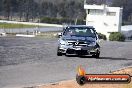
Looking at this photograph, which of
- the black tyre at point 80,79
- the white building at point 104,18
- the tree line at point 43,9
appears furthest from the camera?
the tree line at point 43,9

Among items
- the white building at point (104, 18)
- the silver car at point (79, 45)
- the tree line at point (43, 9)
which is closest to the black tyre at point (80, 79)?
the silver car at point (79, 45)

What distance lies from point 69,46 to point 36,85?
9.28m

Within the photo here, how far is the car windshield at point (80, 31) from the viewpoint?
73.0 feet

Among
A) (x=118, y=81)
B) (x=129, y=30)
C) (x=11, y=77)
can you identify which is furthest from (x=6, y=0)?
(x=118, y=81)

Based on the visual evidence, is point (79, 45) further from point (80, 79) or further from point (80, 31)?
point (80, 79)

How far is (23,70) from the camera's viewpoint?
15914mm

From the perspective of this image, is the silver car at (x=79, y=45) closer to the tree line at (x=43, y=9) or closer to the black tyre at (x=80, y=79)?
the black tyre at (x=80, y=79)

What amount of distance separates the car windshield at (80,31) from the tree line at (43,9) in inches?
3747

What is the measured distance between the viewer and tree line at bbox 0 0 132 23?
4870 inches

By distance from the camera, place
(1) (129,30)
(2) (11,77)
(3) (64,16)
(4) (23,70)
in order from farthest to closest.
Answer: (3) (64,16)
(1) (129,30)
(4) (23,70)
(2) (11,77)

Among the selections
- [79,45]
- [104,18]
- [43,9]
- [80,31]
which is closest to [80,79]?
[79,45]

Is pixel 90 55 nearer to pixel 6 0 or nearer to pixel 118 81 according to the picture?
pixel 118 81

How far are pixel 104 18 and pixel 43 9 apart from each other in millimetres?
47276

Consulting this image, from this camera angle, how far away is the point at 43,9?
136 metres
